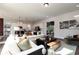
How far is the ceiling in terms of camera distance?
169 cm

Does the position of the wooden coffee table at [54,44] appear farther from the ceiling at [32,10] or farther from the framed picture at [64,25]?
the ceiling at [32,10]

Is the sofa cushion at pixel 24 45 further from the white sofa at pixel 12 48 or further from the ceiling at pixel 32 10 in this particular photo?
the ceiling at pixel 32 10

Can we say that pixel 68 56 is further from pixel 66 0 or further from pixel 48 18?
pixel 66 0

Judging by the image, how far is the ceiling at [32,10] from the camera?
1.69 m

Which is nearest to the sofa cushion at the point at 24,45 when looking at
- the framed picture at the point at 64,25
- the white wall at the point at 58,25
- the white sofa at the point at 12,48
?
the white sofa at the point at 12,48

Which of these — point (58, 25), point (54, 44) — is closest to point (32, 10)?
point (58, 25)

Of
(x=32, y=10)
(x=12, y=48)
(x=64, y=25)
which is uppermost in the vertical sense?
(x=32, y=10)

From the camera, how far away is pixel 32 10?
175cm

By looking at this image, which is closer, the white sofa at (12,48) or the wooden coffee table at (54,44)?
Answer: the white sofa at (12,48)

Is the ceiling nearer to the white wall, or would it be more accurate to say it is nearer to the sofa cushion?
the white wall

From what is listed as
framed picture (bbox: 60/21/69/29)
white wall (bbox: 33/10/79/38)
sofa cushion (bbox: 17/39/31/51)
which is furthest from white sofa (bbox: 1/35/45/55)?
framed picture (bbox: 60/21/69/29)

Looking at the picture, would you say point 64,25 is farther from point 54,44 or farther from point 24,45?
point 24,45

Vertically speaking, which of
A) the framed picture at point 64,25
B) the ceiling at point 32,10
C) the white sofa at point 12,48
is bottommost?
the white sofa at point 12,48

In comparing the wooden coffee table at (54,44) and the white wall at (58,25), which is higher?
the white wall at (58,25)
